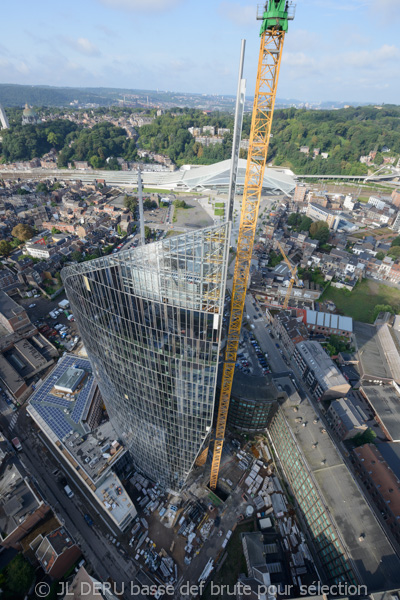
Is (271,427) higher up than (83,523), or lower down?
higher up

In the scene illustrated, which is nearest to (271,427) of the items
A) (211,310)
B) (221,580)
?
(221,580)

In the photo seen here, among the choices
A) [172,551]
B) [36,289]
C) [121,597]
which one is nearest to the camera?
[121,597]

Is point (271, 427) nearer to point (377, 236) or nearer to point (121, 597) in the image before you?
point (121, 597)

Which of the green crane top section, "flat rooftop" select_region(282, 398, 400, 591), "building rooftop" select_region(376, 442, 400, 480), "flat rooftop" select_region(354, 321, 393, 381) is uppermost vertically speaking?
the green crane top section

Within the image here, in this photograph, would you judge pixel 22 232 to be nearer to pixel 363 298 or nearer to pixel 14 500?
pixel 14 500

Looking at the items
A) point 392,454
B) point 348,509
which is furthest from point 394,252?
point 348,509

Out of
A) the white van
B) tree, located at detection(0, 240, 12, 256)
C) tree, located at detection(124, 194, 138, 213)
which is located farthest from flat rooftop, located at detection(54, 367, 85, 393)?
tree, located at detection(124, 194, 138, 213)

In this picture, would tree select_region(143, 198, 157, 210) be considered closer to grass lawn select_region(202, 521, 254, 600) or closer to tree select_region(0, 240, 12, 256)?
tree select_region(0, 240, 12, 256)
